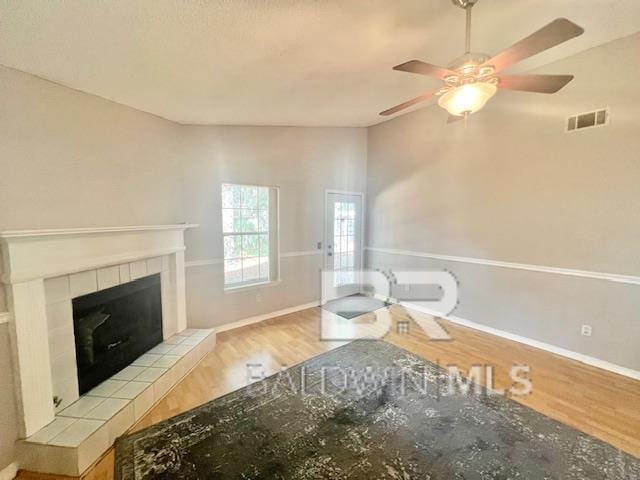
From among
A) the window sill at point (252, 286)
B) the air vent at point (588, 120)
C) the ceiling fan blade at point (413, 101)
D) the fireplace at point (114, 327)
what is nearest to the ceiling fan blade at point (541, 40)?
the ceiling fan blade at point (413, 101)

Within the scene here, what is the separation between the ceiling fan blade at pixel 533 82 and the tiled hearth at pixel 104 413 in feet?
11.4

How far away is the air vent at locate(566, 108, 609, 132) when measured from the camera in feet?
9.03

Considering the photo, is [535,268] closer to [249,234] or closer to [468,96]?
[468,96]

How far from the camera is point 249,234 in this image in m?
4.13

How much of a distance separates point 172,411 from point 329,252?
3.24m

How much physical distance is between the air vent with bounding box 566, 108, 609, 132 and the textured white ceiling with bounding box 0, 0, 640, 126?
2.10 feet

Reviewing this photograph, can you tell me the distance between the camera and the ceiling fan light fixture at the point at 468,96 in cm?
181

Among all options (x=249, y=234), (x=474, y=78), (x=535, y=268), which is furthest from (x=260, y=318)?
(x=474, y=78)

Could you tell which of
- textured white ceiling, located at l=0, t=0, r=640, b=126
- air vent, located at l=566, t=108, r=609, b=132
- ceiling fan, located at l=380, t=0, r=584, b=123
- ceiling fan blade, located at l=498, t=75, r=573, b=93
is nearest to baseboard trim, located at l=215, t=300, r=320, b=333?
textured white ceiling, located at l=0, t=0, r=640, b=126

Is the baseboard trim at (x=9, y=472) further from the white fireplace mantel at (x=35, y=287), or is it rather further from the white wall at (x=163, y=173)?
the white fireplace mantel at (x=35, y=287)

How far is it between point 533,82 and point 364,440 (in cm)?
266

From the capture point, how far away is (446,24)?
2.07m

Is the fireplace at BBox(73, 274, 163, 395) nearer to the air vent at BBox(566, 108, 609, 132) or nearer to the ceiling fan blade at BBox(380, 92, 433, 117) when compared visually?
the ceiling fan blade at BBox(380, 92, 433, 117)

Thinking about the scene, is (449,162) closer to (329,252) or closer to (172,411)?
(329,252)
